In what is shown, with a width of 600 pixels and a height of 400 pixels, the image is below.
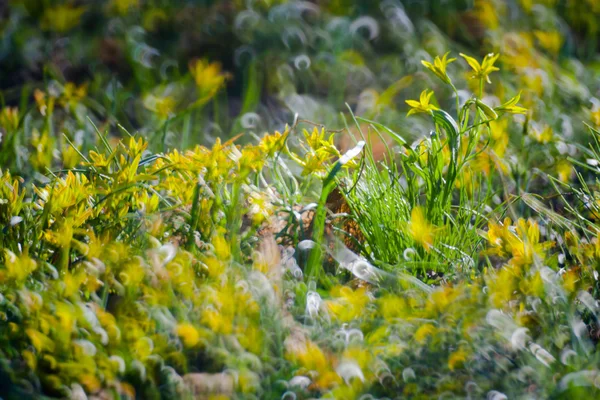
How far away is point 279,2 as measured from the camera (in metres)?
3.96

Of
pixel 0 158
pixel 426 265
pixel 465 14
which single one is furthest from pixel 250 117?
pixel 465 14

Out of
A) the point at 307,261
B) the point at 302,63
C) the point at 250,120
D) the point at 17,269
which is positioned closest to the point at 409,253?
the point at 307,261

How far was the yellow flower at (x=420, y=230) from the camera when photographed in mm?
1643

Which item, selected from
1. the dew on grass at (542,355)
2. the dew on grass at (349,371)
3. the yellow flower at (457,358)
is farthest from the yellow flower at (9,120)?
the dew on grass at (542,355)

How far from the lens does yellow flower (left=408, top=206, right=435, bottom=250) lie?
1643mm

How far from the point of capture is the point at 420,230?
1645mm

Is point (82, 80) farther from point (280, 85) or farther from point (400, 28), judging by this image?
point (400, 28)

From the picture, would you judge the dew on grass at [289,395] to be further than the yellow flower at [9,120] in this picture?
No

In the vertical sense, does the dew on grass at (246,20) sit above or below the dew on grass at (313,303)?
below

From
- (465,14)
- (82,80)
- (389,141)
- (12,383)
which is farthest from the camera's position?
(465,14)

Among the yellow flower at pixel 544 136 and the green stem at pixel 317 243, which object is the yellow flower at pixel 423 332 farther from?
the yellow flower at pixel 544 136

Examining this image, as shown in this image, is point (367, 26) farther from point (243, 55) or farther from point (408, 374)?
point (408, 374)

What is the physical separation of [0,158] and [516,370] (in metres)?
1.80

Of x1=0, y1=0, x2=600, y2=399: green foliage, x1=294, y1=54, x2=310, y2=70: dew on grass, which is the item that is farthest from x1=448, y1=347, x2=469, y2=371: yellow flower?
x1=294, y1=54, x2=310, y2=70: dew on grass
